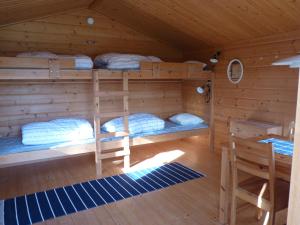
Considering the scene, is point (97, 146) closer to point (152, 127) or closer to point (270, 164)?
point (152, 127)

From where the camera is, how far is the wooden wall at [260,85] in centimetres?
322

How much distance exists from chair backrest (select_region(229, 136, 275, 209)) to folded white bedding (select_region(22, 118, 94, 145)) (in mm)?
2181

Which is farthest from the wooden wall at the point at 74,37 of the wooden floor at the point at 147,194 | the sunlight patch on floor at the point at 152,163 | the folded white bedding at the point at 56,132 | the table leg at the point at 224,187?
the table leg at the point at 224,187

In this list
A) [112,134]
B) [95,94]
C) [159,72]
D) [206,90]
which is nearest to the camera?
[95,94]

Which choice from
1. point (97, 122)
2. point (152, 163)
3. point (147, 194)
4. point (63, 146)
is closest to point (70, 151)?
point (63, 146)

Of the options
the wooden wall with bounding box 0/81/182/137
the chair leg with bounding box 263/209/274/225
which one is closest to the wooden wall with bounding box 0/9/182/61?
the wooden wall with bounding box 0/81/182/137

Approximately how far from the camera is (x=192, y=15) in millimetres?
3365

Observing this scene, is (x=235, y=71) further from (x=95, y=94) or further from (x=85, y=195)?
(x=85, y=195)

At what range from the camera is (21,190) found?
308 centimetres

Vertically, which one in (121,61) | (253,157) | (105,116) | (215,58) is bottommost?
(253,157)

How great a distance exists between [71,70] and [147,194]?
1.87 m

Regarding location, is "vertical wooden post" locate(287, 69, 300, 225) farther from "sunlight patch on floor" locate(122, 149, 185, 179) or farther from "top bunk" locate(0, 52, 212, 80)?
"top bunk" locate(0, 52, 212, 80)

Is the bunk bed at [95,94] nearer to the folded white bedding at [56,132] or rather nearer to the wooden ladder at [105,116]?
the wooden ladder at [105,116]

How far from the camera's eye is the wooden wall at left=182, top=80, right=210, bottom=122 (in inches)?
188
